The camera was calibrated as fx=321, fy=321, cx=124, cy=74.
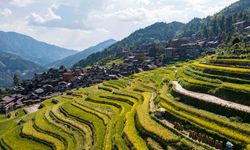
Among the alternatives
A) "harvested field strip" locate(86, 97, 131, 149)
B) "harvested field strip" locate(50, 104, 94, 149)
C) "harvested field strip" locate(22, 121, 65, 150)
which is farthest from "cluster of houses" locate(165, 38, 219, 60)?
"harvested field strip" locate(22, 121, 65, 150)

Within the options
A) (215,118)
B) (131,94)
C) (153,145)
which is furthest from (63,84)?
(215,118)

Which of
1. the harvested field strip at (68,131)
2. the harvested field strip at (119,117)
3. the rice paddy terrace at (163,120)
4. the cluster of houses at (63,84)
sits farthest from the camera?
the cluster of houses at (63,84)

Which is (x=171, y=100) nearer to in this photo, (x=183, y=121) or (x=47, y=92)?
(x=183, y=121)

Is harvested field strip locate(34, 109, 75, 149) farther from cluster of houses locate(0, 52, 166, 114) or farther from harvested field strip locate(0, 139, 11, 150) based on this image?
cluster of houses locate(0, 52, 166, 114)

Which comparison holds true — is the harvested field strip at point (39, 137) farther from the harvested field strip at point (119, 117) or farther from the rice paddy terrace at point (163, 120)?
the harvested field strip at point (119, 117)

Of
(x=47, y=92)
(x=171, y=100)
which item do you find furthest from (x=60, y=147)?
(x=47, y=92)

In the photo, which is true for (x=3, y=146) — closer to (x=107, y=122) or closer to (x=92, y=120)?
(x=92, y=120)

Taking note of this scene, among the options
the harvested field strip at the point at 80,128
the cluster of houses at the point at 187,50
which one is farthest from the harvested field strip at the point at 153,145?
the cluster of houses at the point at 187,50
